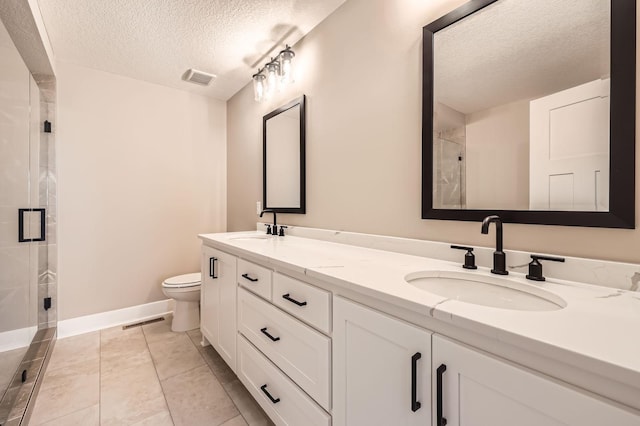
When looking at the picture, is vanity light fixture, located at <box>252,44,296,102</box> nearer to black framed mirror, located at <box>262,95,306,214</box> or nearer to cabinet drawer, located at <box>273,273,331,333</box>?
black framed mirror, located at <box>262,95,306,214</box>

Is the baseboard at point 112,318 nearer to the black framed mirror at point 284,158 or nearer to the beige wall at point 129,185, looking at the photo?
the beige wall at point 129,185

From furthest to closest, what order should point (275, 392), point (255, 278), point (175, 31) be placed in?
point (175, 31), point (255, 278), point (275, 392)

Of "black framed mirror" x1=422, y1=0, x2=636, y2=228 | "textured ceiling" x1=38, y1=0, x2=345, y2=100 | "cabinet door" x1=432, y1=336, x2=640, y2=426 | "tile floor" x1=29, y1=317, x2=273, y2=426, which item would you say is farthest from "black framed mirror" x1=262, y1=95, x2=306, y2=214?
"cabinet door" x1=432, y1=336, x2=640, y2=426

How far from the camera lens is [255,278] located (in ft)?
4.64

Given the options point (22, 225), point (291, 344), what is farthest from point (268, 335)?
point (22, 225)

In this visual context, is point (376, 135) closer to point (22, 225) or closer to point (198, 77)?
point (198, 77)

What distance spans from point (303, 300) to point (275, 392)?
1.67ft

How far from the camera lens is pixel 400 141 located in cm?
141

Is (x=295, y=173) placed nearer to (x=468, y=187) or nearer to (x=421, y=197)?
(x=421, y=197)

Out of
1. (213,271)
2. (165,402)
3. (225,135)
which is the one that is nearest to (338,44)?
(213,271)

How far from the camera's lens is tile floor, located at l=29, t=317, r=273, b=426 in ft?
4.73

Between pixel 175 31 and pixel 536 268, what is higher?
pixel 175 31

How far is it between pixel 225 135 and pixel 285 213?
60.8 inches

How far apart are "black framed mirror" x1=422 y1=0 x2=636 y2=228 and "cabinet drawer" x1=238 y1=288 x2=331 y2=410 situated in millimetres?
744
